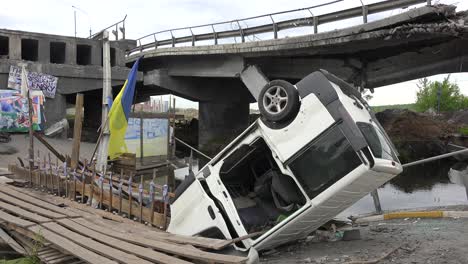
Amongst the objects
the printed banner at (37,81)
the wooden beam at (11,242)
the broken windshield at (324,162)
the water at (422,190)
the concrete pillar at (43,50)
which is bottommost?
the water at (422,190)

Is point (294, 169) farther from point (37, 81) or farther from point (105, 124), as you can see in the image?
point (37, 81)

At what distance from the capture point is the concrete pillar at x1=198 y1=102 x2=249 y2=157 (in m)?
33.4

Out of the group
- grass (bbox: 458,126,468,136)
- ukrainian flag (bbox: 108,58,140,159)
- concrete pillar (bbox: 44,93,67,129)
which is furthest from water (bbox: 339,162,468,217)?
concrete pillar (bbox: 44,93,67,129)

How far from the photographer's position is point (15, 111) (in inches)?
1000

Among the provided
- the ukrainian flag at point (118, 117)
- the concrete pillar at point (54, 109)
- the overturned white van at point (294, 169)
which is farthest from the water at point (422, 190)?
the concrete pillar at point (54, 109)

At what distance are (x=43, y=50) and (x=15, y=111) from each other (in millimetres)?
4380

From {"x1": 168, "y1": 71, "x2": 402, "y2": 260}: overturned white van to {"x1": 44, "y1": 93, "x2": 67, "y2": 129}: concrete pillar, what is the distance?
2238 cm

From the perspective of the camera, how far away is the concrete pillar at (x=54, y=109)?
89.1 ft

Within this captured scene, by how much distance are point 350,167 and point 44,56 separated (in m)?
25.8

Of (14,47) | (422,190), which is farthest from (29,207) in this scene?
(14,47)

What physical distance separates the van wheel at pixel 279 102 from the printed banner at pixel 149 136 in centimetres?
1198

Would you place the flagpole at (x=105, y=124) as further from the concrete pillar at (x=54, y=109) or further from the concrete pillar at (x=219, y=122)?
the concrete pillar at (x=219, y=122)

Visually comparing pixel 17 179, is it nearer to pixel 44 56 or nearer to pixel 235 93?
pixel 44 56

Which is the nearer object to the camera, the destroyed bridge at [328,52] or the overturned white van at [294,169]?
the overturned white van at [294,169]
